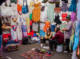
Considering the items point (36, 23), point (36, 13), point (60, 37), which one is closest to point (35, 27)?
point (36, 23)

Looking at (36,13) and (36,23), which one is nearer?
(36,13)

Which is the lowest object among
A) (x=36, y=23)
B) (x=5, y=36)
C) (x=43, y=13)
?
(x=5, y=36)

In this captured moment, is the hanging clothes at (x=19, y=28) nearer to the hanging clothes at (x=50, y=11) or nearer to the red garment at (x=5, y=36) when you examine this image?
the red garment at (x=5, y=36)

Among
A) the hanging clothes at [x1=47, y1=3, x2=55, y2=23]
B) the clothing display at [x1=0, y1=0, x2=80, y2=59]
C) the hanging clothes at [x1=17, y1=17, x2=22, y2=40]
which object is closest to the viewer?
the clothing display at [x1=0, y1=0, x2=80, y2=59]

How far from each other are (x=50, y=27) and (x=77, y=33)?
239 centimetres

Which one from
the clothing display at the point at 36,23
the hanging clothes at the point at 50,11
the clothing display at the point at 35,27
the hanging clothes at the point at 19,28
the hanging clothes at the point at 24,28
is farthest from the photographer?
the clothing display at the point at 35,27

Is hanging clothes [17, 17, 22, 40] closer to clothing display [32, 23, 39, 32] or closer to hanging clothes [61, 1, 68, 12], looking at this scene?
clothing display [32, 23, 39, 32]

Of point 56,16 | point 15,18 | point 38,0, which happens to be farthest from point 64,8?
point 15,18

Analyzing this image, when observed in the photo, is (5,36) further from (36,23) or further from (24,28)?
(36,23)

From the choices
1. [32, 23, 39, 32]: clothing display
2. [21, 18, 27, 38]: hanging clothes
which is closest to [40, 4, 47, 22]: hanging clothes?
[32, 23, 39, 32]: clothing display

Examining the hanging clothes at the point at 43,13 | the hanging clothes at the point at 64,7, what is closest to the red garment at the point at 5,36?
the hanging clothes at the point at 43,13

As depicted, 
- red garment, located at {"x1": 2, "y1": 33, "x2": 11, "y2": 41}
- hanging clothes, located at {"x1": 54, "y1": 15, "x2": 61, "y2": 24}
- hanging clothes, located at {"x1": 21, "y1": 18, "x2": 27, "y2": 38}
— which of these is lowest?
red garment, located at {"x1": 2, "y1": 33, "x2": 11, "y2": 41}

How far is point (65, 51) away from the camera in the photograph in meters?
3.50

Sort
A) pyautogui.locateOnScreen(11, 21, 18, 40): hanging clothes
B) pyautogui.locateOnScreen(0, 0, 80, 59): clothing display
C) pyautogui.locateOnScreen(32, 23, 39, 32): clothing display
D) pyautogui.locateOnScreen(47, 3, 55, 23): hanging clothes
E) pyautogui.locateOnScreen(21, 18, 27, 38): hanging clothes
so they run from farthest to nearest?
pyautogui.locateOnScreen(32, 23, 39, 32): clothing display < pyautogui.locateOnScreen(21, 18, 27, 38): hanging clothes < pyautogui.locateOnScreen(11, 21, 18, 40): hanging clothes < pyautogui.locateOnScreen(47, 3, 55, 23): hanging clothes < pyautogui.locateOnScreen(0, 0, 80, 59): clothing display
